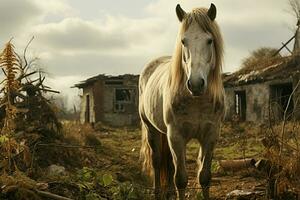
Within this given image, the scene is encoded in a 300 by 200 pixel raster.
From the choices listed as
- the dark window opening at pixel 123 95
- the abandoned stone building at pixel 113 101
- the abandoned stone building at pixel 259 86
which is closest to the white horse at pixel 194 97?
the abandoned stone building at pixel 259 86

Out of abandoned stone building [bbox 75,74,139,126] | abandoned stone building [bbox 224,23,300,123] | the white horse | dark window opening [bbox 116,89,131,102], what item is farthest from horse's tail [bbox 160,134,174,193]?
dark window opening [bbox 116,89,131,102]

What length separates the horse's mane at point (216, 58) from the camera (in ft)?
16.1

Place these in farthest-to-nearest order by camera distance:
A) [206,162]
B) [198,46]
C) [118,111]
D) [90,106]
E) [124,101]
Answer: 1. [90,106]
2. [124,101]
3. [118,111]
4. [206,162]
5. [198,46]

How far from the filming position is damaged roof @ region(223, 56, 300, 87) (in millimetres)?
22062

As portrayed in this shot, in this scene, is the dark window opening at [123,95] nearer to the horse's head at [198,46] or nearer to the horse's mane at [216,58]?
the horse's mane at [216,58]

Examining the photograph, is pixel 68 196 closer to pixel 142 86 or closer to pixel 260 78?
pixel 142 86

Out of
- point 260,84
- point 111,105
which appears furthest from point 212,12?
point 111,105

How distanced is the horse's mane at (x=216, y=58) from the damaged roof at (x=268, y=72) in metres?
17.4

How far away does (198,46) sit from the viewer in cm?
466

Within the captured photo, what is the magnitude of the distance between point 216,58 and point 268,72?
1888 cm

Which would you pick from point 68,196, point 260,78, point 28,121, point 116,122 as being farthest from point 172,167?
point 116,122

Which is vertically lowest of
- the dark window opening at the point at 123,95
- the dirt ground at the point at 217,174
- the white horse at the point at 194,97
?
the dirt ground at the point at 217,174

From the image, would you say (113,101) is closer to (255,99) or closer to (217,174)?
(255,99)

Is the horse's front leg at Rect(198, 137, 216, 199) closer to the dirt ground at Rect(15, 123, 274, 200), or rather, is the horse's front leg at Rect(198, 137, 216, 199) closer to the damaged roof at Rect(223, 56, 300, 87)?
the dirt ground at Rect(15, 123, 274, 200)
